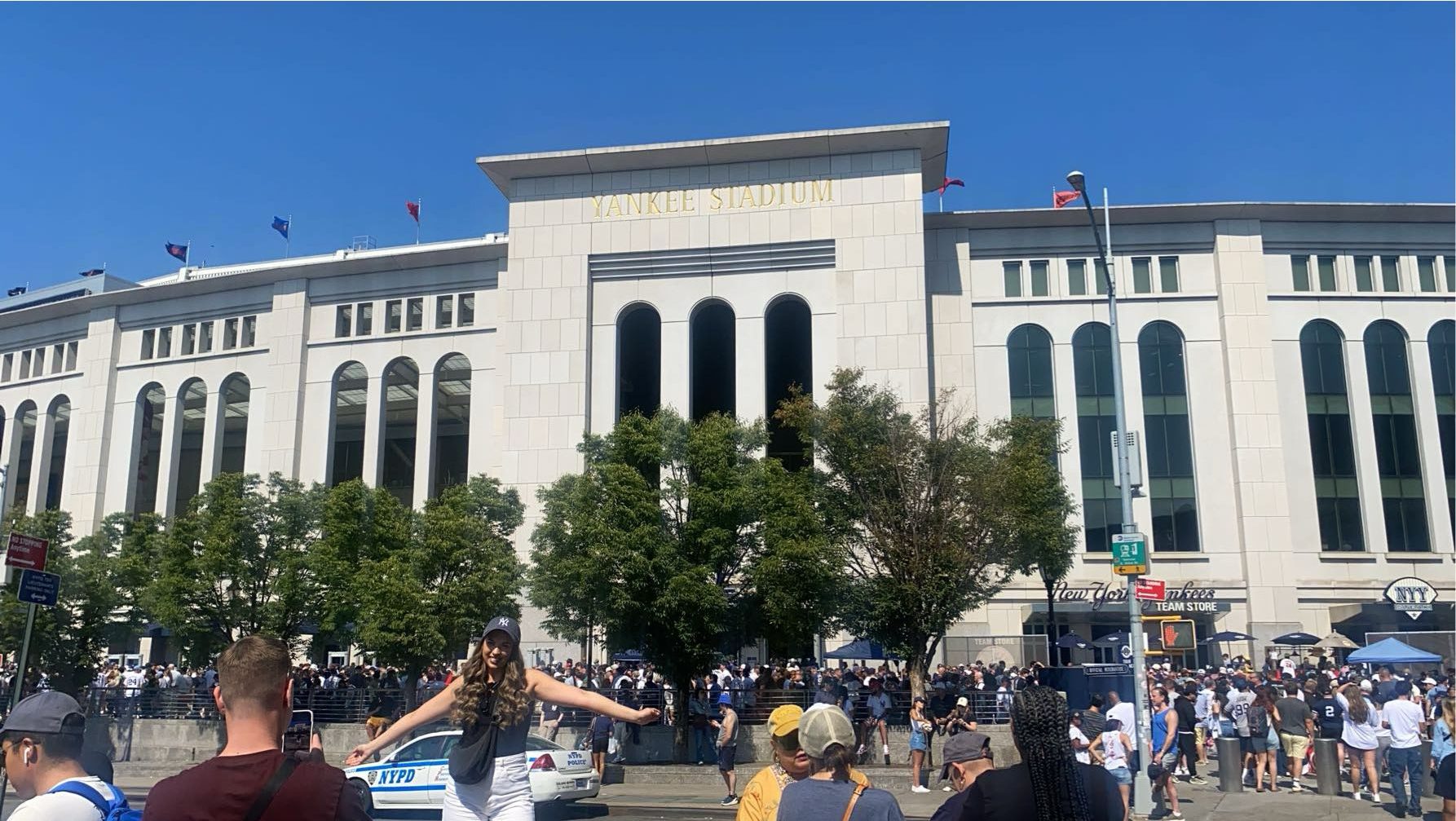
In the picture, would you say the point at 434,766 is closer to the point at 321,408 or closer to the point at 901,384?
the point at 901,384

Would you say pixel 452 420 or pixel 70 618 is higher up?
pixel 452 420

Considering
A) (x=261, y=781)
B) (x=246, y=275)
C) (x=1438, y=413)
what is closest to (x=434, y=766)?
(x=261, y=781)

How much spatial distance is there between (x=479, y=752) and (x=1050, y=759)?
2.98m

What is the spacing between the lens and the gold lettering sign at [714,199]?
42375 mm

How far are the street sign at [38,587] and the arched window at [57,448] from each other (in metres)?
39.4

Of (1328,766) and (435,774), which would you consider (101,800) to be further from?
(1328,766)

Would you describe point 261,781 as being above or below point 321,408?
below

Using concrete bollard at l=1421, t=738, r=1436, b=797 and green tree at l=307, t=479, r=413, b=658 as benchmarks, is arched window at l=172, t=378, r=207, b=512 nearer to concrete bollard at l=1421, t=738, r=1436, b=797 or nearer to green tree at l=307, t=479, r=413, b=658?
green tree at l=307, t=479, r=413, b=658

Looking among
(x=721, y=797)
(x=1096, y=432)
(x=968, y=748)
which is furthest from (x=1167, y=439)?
(x=968, y=748)

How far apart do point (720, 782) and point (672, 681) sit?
12.0ft

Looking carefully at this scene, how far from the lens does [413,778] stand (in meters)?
17.1

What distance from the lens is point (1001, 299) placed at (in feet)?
146

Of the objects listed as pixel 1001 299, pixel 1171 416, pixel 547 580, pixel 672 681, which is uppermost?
pixel 1001 299

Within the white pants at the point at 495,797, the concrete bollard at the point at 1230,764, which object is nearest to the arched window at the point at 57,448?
the concrete bollard at the point at 1230,764
